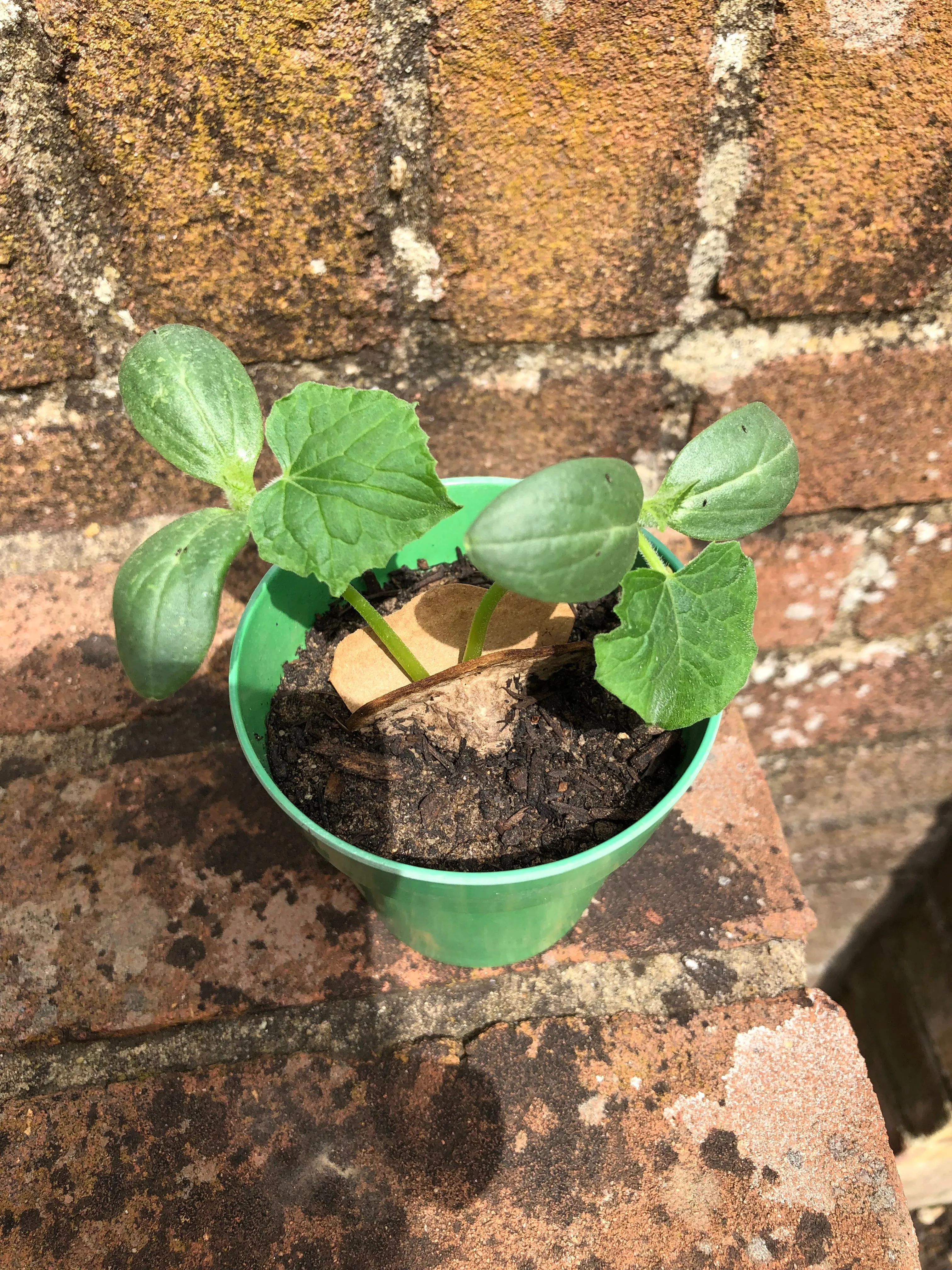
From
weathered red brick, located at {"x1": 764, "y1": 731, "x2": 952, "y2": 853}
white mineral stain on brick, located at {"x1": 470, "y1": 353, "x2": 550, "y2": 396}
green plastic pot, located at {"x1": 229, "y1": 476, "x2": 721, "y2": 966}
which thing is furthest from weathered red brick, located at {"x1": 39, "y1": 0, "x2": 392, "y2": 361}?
weathered red brick, located at {"x1": 764, "y1": 731, "x2": 952, "y2": 853}

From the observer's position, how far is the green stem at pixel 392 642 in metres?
0.61

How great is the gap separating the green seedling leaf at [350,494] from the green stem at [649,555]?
17 centimetres

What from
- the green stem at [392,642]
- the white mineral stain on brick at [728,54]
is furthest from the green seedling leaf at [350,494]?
the white mineral stain on brick at [728,54]

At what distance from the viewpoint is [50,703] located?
891mm

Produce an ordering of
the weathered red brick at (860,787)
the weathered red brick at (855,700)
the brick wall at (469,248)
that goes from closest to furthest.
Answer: the brick wall at (469,248)
the weathered red brick at (855,700)
the weathered red brick at (860,787)

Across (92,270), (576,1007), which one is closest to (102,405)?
(92,270)

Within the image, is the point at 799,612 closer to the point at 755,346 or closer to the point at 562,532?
the point at 755,346

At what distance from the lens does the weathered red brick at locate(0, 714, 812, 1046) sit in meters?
0.74

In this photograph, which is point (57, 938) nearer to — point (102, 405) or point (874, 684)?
point (102, 405)

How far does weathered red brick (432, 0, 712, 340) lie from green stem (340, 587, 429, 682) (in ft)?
1.11

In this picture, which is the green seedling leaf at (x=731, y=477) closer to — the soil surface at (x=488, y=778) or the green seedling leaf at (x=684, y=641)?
the green seedling leaf at (x=684, y=641)

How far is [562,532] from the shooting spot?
1.49 ft

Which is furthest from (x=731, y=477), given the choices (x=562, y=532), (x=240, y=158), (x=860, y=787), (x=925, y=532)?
(x=860, y=787)

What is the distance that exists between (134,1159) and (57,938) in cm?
19
